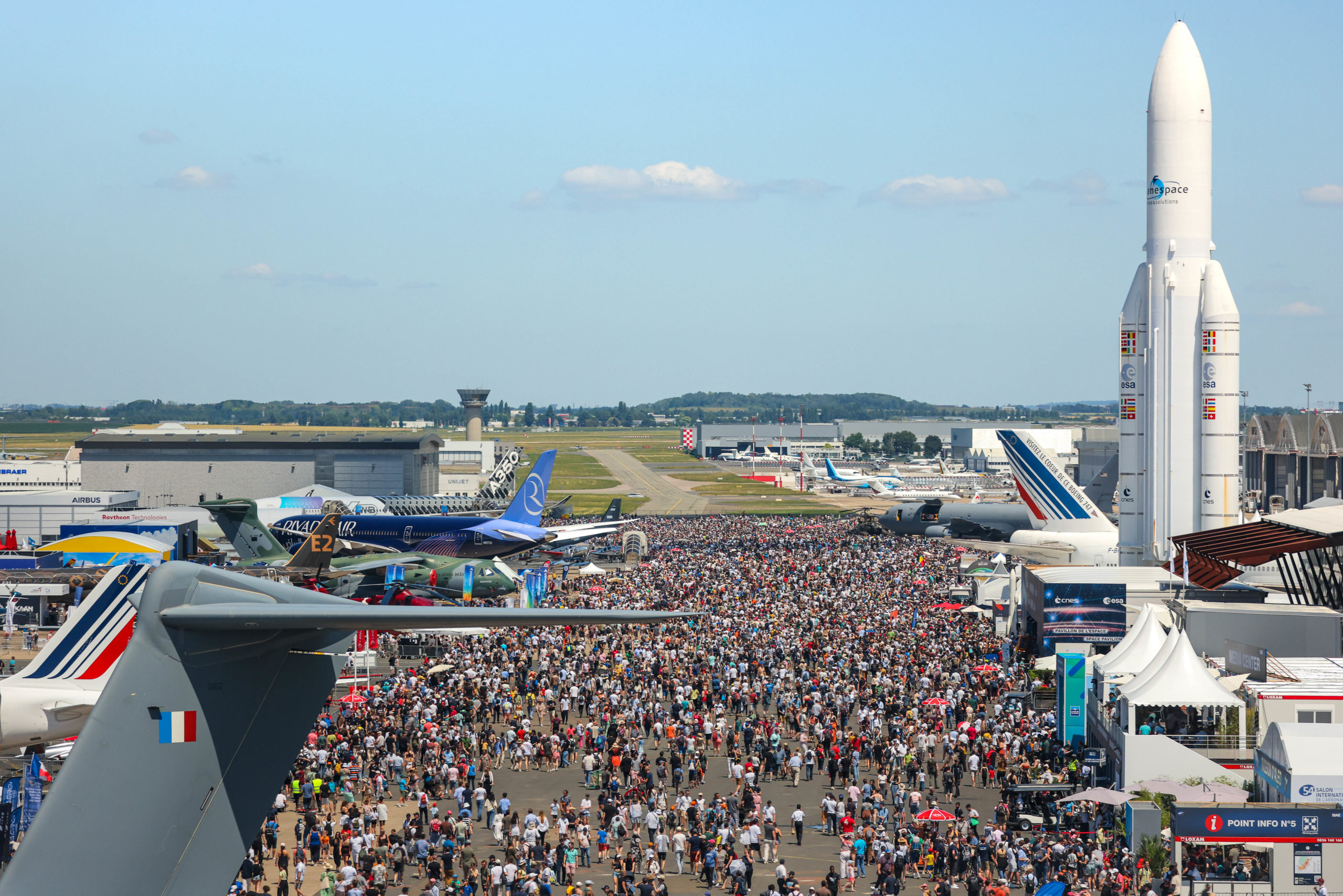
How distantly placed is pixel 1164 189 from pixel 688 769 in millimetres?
37617

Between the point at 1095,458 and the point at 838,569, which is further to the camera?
the point at 1095,458

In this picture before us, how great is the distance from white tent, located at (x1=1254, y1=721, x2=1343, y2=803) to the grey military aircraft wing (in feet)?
62.1

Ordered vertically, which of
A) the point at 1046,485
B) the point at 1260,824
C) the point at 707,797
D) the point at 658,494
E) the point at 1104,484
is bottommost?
the point at 707,797

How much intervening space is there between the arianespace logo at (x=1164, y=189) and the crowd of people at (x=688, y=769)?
20711 millimetres

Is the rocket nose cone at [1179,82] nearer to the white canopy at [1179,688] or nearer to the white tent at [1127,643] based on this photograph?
the white tent at [1127,643]

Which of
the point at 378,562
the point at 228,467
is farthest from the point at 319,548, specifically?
the point at 228,467

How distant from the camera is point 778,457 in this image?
19862 cm

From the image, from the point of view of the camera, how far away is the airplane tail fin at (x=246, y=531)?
177ft

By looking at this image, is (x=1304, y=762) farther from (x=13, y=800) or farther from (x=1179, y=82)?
(x=1179, y=82)

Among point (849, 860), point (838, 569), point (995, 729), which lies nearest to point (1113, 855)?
point (849, 860)

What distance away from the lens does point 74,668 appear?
79.8 feet

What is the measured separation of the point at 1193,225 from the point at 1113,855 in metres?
38.4

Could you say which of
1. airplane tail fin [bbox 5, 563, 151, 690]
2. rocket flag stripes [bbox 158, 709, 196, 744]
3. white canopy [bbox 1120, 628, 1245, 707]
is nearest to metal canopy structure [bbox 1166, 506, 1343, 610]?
white canopy [bbox 1120, 628, 1245, 707]

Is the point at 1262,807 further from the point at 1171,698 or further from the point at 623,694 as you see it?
the point at 623,694
